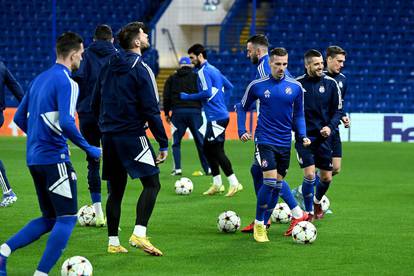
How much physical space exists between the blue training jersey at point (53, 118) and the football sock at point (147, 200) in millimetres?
1413

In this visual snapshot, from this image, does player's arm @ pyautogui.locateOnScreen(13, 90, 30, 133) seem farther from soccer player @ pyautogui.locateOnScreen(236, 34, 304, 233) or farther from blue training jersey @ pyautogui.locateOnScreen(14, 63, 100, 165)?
soccer player @ pyautogui.locateOnScreen(236, 34, 304, 233)

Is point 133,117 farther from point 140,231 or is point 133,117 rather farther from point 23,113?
point 23,113

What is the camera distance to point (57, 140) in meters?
7.34

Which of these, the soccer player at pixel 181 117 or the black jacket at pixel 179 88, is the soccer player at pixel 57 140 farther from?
the black jacket at pixel 179 88

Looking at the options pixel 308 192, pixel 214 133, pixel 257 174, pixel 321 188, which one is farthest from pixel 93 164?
pixel 214 133

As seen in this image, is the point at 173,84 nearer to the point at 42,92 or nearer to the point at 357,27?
the point at 42,92

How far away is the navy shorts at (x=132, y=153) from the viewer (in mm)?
8633

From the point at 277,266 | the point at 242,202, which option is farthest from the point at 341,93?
the point at 277,266

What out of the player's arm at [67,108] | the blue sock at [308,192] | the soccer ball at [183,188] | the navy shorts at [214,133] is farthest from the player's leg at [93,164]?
the navy shorts at [214,133]

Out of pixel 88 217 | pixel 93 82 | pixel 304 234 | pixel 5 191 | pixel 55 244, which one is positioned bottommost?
pixel 5 191

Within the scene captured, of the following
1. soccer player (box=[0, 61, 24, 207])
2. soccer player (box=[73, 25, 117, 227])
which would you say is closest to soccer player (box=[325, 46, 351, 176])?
soccer player (box=[73, 25, 117, 227])

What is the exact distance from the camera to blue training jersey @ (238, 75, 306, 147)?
32.2ft

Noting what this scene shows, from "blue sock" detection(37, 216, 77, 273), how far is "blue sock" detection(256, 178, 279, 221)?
9.69ft

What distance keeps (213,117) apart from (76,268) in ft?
24.0
